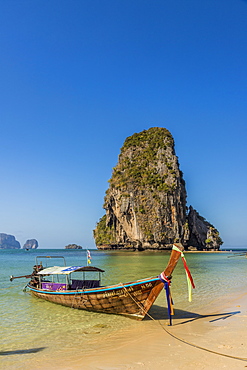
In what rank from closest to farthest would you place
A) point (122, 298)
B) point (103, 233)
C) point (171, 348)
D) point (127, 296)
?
point (171, 348)
point (127, 296)
point (122, 298)
point (103, 233)

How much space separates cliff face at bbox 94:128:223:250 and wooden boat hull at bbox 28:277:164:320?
2753 inches

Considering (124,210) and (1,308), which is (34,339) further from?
(124,210)

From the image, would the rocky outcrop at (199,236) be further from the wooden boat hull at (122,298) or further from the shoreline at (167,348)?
the shoreline at (167,348)

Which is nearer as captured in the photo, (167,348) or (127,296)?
(167,348)

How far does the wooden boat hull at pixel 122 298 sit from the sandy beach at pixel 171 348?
66 cm

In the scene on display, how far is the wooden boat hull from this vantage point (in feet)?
33.0

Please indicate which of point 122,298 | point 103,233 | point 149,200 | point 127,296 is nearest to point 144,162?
point 149,200

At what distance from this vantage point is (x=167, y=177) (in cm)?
8500

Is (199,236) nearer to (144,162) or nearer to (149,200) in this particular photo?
(149,200)

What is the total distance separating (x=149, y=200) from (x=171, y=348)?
7741 centimetres

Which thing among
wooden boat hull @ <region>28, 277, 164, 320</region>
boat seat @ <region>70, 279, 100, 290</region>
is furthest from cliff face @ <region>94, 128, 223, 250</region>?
wooden boat hull @ <region>28, 277, 164, 320</region>

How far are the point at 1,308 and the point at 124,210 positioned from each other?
73.4 metres

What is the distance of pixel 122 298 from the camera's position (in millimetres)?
10625

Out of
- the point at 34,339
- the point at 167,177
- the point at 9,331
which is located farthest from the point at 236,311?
the point at 167,177
